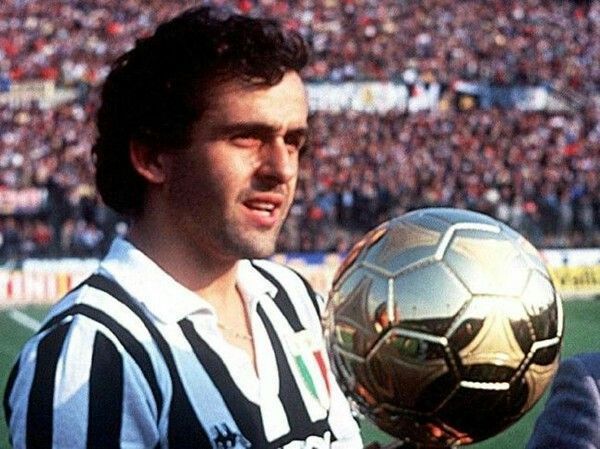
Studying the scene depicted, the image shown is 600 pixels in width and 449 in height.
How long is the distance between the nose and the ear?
23 centimetres

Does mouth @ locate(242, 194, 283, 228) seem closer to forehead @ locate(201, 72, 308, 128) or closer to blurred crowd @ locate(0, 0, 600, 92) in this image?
forehead @ locate(201, 72, 308, 128)

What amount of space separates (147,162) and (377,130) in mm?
21843

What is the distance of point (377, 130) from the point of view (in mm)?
23922

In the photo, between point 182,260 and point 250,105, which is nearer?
point 250,105

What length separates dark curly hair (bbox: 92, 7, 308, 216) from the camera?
2111 mm

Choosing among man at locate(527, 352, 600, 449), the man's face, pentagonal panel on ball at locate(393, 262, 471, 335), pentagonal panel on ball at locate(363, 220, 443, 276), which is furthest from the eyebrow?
man at locate(527, 352, 600, 449)

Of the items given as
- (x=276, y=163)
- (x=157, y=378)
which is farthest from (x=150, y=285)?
(x=276, y=163)

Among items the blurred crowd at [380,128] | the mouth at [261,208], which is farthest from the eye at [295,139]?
the blurred crowd at [380,128]

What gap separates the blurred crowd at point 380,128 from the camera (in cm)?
1900

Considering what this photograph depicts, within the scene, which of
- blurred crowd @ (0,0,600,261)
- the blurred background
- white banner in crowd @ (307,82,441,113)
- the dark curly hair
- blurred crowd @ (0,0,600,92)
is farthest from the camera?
blurred crowd @ (0,0,600,92)

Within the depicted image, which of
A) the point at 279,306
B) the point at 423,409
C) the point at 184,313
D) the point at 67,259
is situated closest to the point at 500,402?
the point at 423,409

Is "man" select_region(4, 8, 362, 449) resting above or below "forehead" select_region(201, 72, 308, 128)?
below

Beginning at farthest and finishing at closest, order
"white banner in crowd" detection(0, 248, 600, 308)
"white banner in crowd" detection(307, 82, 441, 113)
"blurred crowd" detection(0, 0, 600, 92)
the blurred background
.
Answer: "blurred crowd" detection(0, 0, 600, 92), "white banner in crowd" detection(307, 82, 441, 113), the blurred background, "white banner in crowd" detection(0, 248, 600, 308)

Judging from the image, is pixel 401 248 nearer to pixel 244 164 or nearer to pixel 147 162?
pixel 244 164
